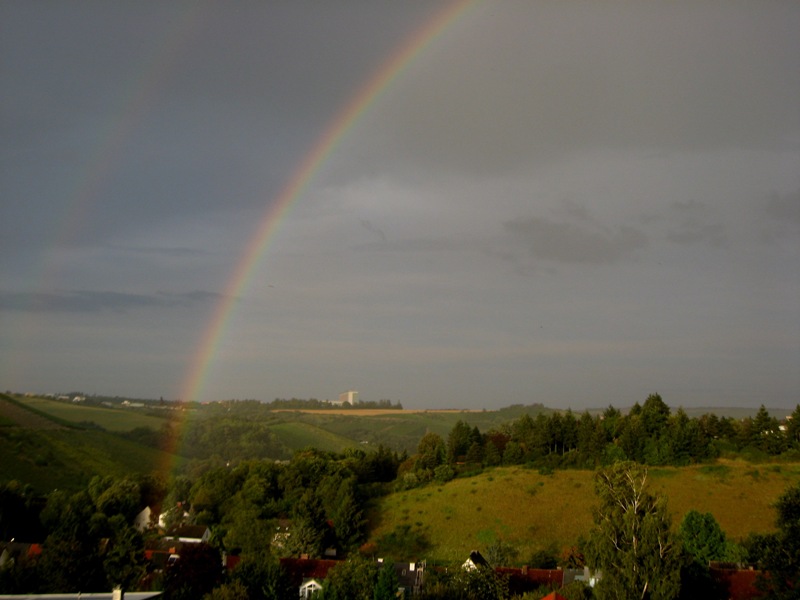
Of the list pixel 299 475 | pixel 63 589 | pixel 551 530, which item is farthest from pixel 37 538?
pixel 551 530

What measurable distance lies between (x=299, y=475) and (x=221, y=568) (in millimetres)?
30056

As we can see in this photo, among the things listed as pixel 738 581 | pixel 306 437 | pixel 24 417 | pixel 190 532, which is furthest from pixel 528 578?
pixel 306 437

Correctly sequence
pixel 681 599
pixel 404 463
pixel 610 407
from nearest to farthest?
pixel 681 599 → pixel 404 463 → pixel 610 407

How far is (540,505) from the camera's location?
49188mm

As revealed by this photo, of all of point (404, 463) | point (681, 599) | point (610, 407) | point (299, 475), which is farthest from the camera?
point (610, 407)

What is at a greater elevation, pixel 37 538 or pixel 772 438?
pixel 772 438

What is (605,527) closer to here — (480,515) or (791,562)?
(791,562)

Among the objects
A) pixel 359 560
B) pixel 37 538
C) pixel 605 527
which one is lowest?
pixel 37 538

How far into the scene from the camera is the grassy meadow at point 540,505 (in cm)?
4291

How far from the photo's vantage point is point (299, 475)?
55875mm

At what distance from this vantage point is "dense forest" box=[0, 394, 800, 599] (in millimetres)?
24141

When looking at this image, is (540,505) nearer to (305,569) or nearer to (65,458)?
(305,569)

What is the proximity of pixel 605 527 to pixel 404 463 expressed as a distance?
46392 millimetres

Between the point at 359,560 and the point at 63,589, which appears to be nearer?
the point at 63,589
